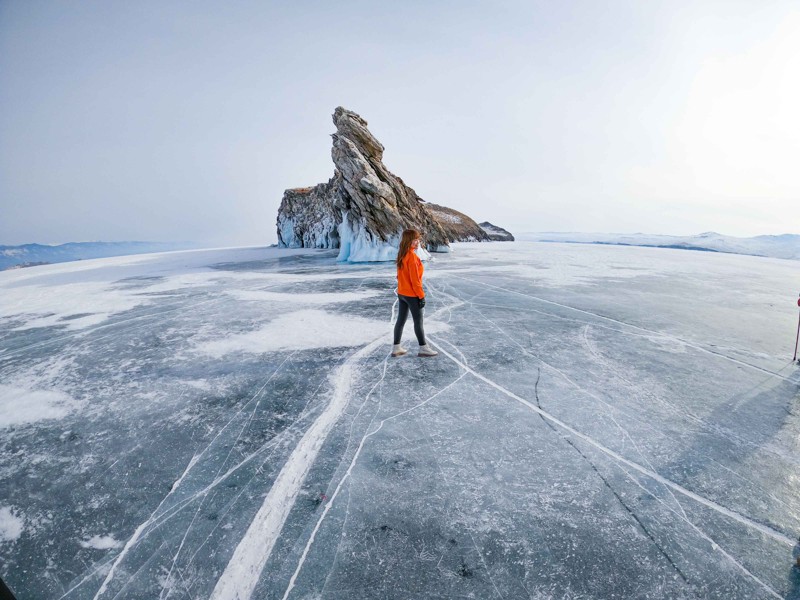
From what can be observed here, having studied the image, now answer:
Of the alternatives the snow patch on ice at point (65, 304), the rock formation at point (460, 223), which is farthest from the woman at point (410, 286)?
the rock formation at point (460, 223)

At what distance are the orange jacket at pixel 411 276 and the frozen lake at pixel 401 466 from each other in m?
1.02

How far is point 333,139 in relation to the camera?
2431 cm

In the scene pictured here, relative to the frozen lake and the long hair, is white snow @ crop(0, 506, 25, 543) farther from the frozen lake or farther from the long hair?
the long hair

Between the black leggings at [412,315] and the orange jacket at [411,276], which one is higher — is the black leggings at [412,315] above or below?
below

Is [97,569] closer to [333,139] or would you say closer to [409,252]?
[409,252]

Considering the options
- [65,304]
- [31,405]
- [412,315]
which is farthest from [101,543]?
[65,304]

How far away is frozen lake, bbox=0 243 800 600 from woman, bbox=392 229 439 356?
31 cm

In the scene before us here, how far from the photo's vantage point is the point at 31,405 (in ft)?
13.9

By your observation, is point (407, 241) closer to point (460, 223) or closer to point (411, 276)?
point (411, 276)

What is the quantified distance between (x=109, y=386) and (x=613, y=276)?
16179 mm

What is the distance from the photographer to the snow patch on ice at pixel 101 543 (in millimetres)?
2373

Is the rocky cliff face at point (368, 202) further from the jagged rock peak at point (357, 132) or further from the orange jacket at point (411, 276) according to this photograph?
the orange jacket at point (411, 276)

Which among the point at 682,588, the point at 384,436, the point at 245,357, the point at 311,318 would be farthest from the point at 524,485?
the point at 311,318

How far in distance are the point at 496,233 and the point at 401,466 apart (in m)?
77.6
